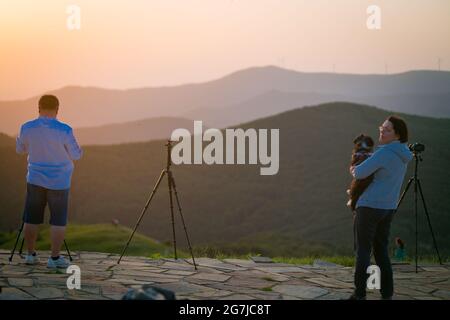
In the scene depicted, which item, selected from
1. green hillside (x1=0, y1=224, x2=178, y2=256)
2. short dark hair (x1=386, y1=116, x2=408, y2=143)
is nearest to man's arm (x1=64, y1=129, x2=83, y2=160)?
short dark hair (x1=386, y1=116, x2=408, y2=143)

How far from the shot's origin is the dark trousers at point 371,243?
526 cm

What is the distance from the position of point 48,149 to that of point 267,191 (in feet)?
95.9

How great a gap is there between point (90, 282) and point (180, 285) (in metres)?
1.02

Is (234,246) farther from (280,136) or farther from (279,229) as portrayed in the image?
(280,136)

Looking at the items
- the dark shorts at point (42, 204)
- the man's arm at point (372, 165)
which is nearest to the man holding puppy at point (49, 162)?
the dark shorts at point (42, 204)

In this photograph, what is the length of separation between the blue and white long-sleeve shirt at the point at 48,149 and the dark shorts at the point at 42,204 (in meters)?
0.09

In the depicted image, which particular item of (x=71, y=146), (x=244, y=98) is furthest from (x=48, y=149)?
(x=244, y=98)

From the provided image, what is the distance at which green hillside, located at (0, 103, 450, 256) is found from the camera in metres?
27.6

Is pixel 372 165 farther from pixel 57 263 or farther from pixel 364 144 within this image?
pixel 57 263

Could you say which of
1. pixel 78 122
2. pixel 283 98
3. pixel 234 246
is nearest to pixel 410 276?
pixel 234 246

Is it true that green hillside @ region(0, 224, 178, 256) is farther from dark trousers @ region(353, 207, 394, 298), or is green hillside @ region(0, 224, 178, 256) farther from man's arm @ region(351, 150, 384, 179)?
man's arm @ region(351, 150, 384, 179)

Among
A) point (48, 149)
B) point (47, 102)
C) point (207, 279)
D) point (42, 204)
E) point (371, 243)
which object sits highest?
point (47, 102)

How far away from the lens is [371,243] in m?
5.30

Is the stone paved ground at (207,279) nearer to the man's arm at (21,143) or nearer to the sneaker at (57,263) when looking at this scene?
the sneaker at (57,263)
